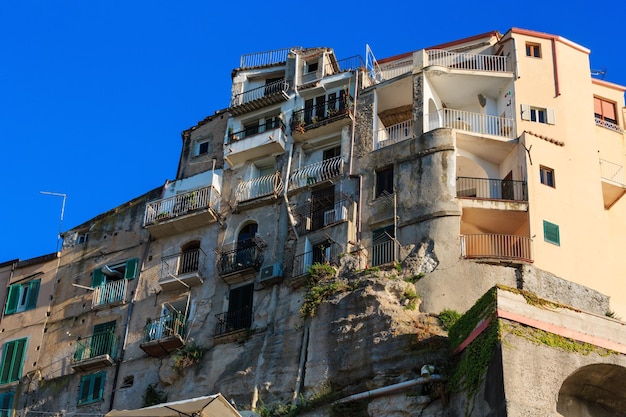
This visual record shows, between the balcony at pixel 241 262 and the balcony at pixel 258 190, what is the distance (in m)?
1.88

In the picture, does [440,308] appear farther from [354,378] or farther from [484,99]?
[484,99]

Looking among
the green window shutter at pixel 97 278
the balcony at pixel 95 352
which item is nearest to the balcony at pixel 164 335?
the balcony at pixel 95 352

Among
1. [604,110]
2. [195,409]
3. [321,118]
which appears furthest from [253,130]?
[195,409]

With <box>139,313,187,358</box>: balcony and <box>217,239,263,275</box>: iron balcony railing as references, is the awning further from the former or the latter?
<box>217,239,263,275</box>: iron balcony railing

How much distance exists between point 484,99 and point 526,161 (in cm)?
485

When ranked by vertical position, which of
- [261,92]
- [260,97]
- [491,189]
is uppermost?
[261,92]

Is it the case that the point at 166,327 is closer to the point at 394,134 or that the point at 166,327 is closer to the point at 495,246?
the point at 394,134

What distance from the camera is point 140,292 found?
4531cm

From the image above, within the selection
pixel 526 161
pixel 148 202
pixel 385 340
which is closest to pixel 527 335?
pixel 385 340

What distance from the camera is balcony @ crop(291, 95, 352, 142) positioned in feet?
147

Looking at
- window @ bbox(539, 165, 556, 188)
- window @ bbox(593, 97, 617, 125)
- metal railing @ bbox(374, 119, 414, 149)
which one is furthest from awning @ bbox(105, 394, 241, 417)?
window @ bbox(593, 97, 617, 125)

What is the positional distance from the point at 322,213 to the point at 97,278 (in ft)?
36.2

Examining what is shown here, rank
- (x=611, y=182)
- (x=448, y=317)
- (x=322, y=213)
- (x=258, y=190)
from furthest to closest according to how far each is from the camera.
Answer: (x=258, y=190) → (x=322, y=213) → (x=611, y=182) → (x=448, y=317)

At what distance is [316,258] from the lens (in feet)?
136
